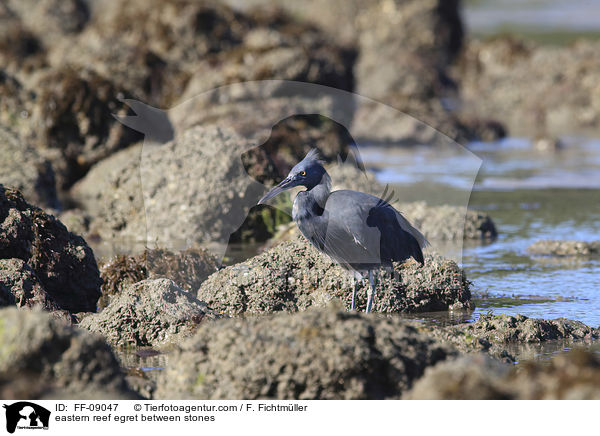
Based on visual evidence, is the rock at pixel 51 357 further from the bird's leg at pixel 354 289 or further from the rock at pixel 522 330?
the rock at pixel 522 330

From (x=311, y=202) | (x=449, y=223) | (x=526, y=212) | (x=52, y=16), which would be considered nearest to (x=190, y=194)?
(x=449, y=223)

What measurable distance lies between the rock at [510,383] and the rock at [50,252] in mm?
3609

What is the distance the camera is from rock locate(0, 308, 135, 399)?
14.0ft

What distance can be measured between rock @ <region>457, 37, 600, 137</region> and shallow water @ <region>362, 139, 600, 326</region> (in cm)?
350

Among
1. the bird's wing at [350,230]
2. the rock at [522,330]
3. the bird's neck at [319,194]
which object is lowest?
the rock at [522,330]

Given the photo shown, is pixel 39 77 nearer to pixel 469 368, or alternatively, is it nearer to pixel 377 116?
pixel 377 116

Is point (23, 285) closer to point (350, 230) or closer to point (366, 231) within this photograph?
point (350, 230)

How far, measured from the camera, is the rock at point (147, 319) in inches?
237

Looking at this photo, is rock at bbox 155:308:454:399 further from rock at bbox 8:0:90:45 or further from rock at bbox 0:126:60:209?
rock at bbox 8:0:90:45

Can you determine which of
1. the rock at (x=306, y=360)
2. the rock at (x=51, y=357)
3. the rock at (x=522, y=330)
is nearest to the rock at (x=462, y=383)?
the rock at (x=306, y=360)

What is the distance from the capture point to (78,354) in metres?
4.35

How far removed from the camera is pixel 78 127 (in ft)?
45.5

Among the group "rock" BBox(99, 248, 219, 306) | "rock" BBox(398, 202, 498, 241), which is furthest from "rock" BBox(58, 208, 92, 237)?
"rock" BBox(398, 202, 498, 241)

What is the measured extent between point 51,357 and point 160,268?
3279mm
